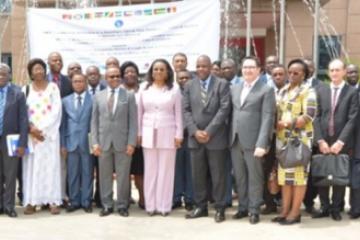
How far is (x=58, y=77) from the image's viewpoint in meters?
6.61

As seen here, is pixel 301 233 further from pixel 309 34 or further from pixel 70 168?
pixel 309 34

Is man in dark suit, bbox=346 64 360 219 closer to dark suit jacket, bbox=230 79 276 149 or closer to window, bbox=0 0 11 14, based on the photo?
dark suit jacket, bbox=230 79 276 149

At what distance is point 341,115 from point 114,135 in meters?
2.40

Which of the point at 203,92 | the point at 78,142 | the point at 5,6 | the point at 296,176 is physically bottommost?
the point at 296,176

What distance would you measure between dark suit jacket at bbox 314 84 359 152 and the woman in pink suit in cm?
149

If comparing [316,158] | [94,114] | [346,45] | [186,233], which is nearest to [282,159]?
[316,158]

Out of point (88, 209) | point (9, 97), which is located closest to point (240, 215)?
point (88, 209)

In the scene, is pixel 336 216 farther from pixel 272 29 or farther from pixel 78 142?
pixel 272 29

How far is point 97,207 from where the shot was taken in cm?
653

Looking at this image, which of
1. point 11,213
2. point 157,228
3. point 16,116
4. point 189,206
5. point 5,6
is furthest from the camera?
point 5,6

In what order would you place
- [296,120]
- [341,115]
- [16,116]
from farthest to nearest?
[16,116]
[341,115]
[296,120]

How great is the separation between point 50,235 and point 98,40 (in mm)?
3130

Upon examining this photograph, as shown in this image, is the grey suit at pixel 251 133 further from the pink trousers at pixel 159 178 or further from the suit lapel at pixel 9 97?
the suit lapel at pixel 9 97

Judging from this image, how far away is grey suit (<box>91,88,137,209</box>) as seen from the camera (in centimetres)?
601
